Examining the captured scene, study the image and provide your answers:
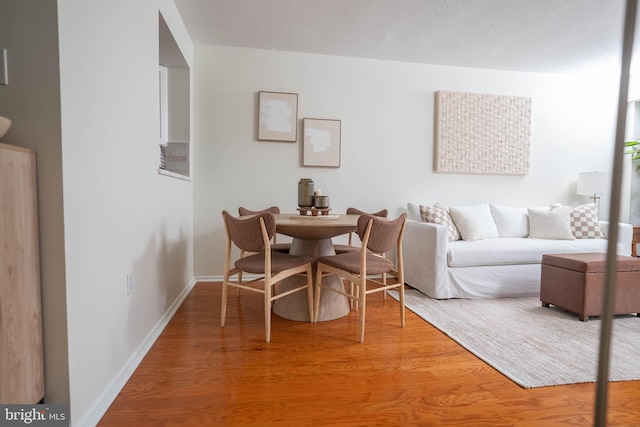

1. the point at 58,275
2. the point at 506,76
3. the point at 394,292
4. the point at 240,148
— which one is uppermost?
the point at 506,76

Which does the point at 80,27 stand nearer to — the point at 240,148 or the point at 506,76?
the point at 240,148

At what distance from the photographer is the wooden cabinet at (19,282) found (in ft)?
3.34

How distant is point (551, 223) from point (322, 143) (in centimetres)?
264

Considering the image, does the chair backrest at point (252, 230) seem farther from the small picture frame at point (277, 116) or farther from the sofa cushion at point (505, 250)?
the sofa cushion at point (505, 250)

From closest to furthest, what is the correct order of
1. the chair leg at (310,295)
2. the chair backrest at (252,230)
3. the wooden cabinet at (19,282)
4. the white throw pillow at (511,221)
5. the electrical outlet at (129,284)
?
the wooden cabinet at (19,282), the electrical outlet at (129,284), the chair backrest at (252,230), the chair leg at (310,295), the white throw pillow at (511,221)

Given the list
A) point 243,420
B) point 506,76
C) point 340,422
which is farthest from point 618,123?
point 506,76

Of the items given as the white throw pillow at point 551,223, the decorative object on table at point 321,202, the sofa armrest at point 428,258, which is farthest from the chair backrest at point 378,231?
the white throw pillow at point 551,223

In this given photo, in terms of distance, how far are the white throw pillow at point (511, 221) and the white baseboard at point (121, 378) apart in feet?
11.5

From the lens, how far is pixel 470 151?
3926mm

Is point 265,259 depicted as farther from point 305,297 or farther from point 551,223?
point 551,223

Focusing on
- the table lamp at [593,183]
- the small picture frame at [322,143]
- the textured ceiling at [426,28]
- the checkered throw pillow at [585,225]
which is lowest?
the checkered throw pillow at [585,225]

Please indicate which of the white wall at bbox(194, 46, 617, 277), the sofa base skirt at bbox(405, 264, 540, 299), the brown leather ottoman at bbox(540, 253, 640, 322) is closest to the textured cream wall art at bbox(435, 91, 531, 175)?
the white wall at bbox(194, 46, 617, 277)

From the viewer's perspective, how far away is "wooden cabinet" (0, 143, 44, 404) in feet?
3.34

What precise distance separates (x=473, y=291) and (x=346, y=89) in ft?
Answer: 8.13
